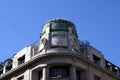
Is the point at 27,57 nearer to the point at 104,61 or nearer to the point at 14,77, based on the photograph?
the point at 14,77

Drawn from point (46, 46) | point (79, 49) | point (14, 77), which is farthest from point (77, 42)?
point (14, 77)

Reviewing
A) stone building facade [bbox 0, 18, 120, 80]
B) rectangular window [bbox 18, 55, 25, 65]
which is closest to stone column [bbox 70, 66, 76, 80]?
stone building facade [bbox 0, 18, 120, 80]

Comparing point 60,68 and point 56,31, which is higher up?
point 56,31

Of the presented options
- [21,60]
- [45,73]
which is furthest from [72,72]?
[21,60]

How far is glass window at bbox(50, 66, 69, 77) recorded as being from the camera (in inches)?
1918

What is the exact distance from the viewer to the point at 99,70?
5234cm

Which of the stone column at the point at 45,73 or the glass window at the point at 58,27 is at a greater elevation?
the glass window at the point at 58,27

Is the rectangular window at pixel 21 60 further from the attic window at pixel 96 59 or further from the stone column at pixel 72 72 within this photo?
the attic window at pixel 96 59

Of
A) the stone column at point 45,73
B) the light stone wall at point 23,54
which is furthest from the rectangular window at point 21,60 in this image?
the stone column at point 45,73

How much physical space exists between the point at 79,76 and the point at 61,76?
2899 mm

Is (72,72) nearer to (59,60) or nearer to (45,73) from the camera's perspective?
(59,60)

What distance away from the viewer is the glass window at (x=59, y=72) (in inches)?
1918

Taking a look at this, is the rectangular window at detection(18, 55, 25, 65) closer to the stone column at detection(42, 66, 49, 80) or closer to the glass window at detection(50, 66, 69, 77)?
the stone column at detection(42, 66, 49, 80)

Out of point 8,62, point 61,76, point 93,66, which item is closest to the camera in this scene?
point 61,76
